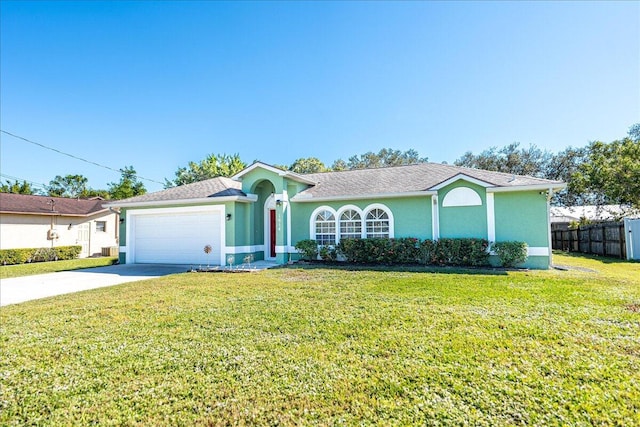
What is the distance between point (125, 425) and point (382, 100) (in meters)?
20.4

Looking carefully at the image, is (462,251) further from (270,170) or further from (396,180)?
(270,170)

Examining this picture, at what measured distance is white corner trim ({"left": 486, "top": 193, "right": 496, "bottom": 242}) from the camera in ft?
41.3

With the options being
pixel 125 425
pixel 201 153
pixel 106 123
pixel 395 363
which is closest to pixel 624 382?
pixel 395 363

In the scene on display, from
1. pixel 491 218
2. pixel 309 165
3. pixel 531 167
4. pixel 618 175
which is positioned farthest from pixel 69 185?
pixel 618 175

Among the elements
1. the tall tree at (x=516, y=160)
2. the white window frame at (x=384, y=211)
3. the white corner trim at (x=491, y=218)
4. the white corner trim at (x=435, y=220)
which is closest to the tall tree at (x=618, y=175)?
the tall tree at (x=516, y=160)

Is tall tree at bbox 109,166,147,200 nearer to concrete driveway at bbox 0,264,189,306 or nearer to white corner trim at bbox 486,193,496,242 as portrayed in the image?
concrete driveway at bbox 0,264,189,306

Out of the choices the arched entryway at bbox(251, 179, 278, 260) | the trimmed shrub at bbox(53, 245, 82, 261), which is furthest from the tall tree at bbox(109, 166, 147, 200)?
the arched entryway at bbox(251, 179, 278, 260)

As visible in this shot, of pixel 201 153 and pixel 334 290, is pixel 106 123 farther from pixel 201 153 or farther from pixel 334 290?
pixel 334 290

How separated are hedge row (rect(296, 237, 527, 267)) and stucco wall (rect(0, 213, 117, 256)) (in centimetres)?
1906

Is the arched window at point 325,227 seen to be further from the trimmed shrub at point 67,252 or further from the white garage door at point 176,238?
the trimmed shrub at point 67,252

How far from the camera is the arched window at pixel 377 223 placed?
1427cm

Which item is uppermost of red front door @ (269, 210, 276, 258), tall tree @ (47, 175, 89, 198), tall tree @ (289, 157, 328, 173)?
tall tree @ (289, 157, 328, 173)

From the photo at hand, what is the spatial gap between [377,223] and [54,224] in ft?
74.5

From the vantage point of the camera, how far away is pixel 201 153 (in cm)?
3753
